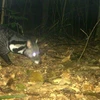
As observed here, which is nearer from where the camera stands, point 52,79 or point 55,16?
point 52,79

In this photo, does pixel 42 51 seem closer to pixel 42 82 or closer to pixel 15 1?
pixel 42 82

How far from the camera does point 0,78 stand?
458 cm

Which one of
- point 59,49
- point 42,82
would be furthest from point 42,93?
point 59,49

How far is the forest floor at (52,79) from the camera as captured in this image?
3872mm

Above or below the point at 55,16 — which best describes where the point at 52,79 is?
below

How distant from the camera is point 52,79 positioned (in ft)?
15.5

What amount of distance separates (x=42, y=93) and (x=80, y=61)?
8.79 feet

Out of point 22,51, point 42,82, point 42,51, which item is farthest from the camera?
point 42,51

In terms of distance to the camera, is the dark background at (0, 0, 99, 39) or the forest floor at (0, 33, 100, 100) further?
the dark background at (0, 0, 99, 39)

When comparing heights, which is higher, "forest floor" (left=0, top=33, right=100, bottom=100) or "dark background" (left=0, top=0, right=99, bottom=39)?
"dark background" (left=0, top=0, right=99, bottom=39)

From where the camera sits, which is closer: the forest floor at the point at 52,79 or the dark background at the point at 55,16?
the forest floor at the point at 52,79

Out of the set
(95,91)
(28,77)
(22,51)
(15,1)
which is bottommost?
(95,91)

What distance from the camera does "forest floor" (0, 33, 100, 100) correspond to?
152 inches

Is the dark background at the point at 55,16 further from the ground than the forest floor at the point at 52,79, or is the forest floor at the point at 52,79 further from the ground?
the dark background at the point at 55,16
